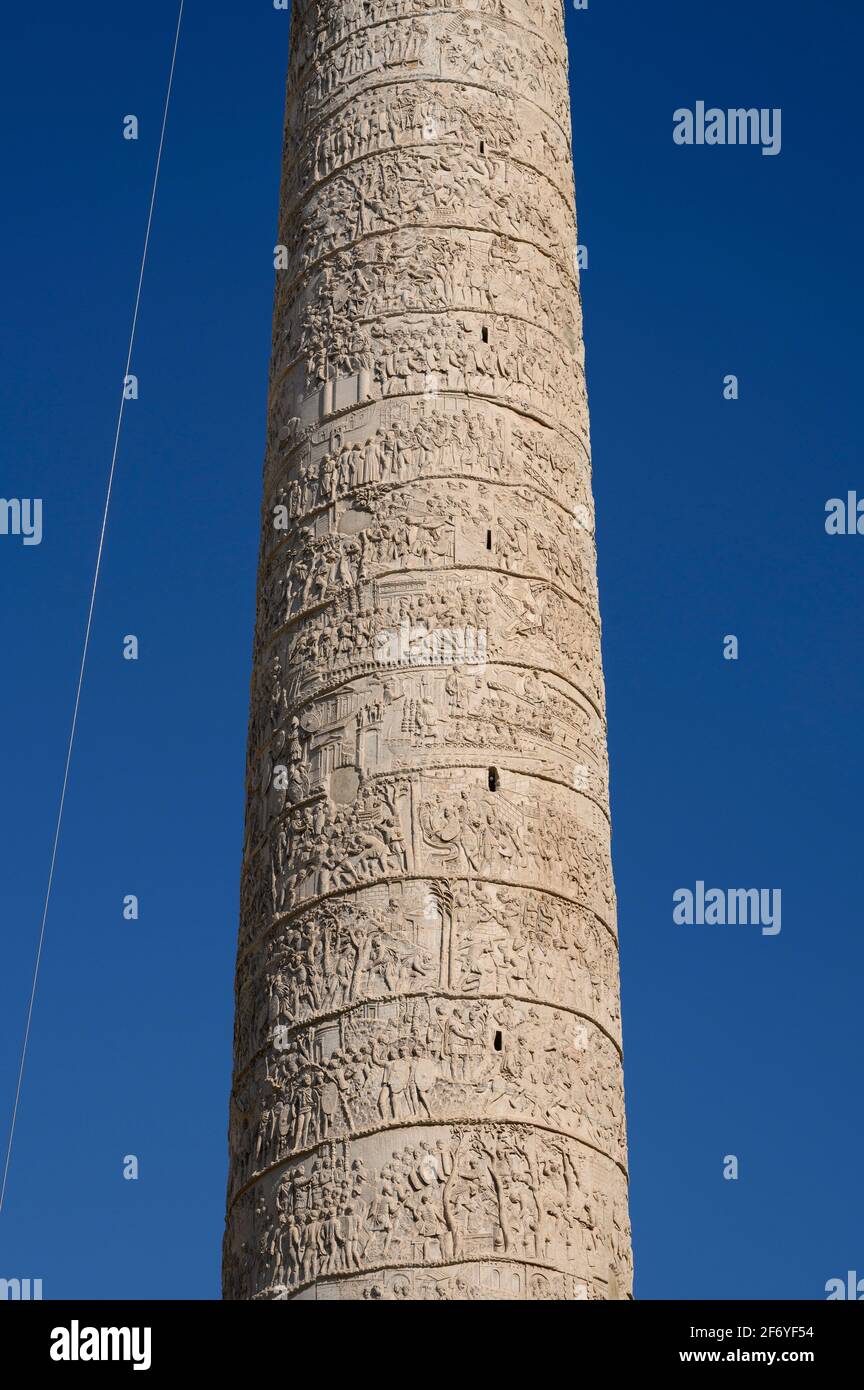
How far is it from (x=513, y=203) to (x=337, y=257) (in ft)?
2.04

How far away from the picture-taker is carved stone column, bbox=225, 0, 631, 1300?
548 cm

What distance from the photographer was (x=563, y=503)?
6.61 metres

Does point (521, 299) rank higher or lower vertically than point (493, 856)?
higher

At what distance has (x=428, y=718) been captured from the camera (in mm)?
5969

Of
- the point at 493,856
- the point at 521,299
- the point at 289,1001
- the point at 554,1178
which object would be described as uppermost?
the point at 521,299

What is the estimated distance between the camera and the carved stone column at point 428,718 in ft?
18.0
